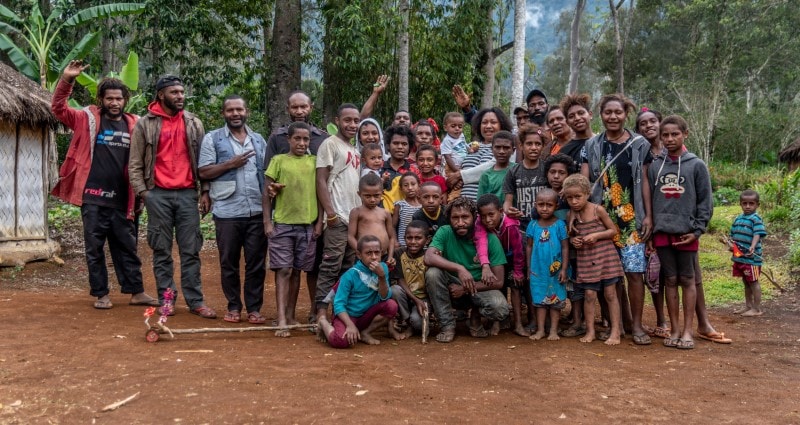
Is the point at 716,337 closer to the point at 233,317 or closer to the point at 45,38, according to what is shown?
the point at 233,317

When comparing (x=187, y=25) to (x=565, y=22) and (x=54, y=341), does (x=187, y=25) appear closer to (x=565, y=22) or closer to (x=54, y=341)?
(x=54, y=341)

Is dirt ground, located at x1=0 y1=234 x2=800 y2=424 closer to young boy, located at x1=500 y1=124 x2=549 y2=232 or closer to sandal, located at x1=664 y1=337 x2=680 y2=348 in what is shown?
sandal, located at x1=664 y1=337 x2=680 y2=348

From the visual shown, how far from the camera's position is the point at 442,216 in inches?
208

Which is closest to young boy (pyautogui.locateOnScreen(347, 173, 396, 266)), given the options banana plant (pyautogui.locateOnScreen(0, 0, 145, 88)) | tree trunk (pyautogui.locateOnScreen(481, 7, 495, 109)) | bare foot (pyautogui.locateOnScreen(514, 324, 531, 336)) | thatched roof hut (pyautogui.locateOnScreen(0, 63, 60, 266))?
bare foot (pyautogui.locateOnScreen(514, 324, 531, 336))

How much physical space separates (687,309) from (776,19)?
2299 cm

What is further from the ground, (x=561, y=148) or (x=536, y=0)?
(x=536, y=0)

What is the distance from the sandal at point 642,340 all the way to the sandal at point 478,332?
1060mm

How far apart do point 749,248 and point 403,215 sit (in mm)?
3279

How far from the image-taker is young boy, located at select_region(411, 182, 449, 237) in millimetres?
5137

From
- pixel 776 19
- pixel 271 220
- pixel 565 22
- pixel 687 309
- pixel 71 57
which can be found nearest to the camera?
pixel 687 309

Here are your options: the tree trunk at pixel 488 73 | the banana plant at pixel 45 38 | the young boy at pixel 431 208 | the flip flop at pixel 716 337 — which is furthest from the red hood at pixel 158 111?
the tree trunk at pixel 488 73

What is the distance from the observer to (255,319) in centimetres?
536

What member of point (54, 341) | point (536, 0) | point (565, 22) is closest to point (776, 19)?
point (565, 22)

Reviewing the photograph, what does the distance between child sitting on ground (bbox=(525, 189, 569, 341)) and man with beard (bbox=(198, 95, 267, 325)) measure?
2137 mm
